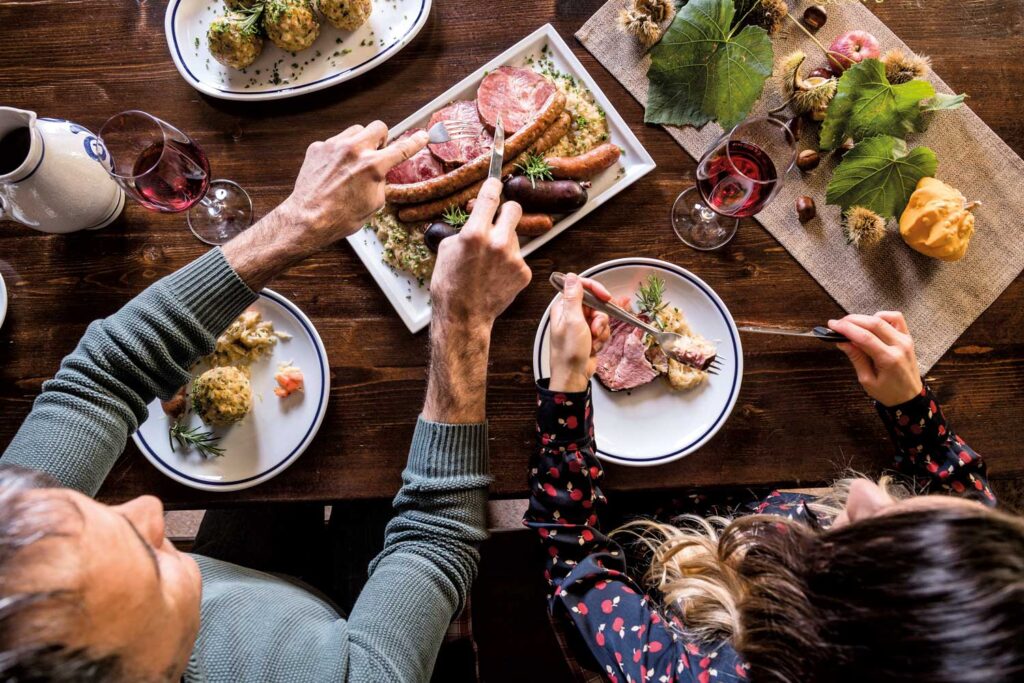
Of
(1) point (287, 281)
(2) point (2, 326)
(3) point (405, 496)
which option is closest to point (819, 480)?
(3) point (405, 496)

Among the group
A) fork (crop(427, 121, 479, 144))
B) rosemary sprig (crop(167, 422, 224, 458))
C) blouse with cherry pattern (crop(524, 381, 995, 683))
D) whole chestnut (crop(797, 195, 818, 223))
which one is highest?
whole chestnut (crop(797, 195, 818, 223))

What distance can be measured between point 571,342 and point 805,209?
2.50ft

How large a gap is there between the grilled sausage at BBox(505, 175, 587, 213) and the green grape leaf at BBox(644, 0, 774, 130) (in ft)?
0.96

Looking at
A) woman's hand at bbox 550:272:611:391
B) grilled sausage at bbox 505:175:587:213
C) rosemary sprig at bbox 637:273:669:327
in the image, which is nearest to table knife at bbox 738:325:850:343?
rosemary sprig at bbox 637:273:669:327

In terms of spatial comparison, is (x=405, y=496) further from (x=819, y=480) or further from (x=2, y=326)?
(x=2, y=326)

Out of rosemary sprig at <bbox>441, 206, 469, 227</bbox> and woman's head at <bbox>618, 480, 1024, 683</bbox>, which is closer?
woman's head at <bbox>618, 480, 1024, 683</bbox>

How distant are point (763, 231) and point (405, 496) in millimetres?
1140

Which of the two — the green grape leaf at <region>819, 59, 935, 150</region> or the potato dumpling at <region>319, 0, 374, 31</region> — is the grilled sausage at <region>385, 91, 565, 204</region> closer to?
the potato dumpling at <region>319, 0, 374, 31</region>

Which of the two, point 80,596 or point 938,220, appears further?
point 938,220

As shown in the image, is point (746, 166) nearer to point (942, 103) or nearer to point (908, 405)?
point (942, 103)

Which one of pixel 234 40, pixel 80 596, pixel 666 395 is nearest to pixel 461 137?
pixel 234 40

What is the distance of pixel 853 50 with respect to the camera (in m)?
1.67

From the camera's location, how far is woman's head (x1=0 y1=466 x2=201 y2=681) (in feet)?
2.64

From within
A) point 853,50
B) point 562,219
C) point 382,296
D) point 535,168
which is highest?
point 853,50
